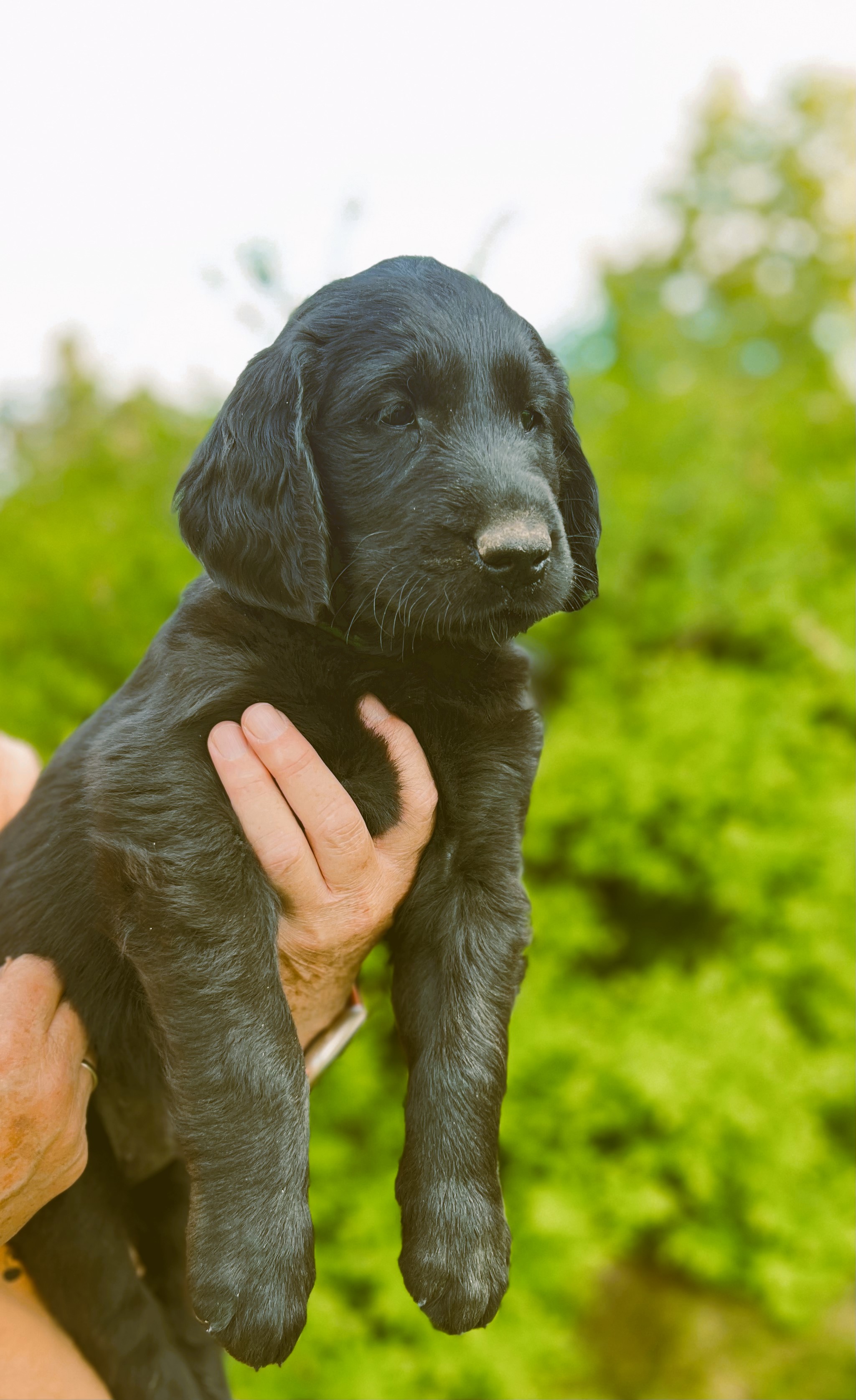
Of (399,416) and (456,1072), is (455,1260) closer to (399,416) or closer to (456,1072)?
(456,1072)

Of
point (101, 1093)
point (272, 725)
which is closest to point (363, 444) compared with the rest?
point (272, 725)

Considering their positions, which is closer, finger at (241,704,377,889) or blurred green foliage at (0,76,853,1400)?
finger at (241,704,377,889)

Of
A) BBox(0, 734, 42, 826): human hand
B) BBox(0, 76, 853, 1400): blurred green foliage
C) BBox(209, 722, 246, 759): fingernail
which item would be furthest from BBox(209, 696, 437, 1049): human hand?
BBox(0, 76, 853, 1400): blurred green foliage

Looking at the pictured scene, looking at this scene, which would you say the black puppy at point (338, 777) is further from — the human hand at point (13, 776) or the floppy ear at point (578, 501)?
the human hand at point (13, 776)

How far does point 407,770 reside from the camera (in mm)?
1837

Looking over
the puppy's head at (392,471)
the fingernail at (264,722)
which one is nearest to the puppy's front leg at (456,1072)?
the fingernail at (264,722)

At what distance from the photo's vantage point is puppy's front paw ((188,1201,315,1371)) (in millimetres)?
1495

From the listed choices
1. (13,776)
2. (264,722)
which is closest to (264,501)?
(264,722)

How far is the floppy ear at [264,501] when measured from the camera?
66.9 inches

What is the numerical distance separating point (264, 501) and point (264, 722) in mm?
380

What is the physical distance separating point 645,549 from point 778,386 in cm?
199

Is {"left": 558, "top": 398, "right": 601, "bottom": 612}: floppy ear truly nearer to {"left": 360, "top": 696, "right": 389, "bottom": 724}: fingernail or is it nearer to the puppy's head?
the puppy's head

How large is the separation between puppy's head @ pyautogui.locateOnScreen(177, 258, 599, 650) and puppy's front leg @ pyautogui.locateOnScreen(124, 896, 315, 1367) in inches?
22.4

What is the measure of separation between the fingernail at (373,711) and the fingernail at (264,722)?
0.15 meters
